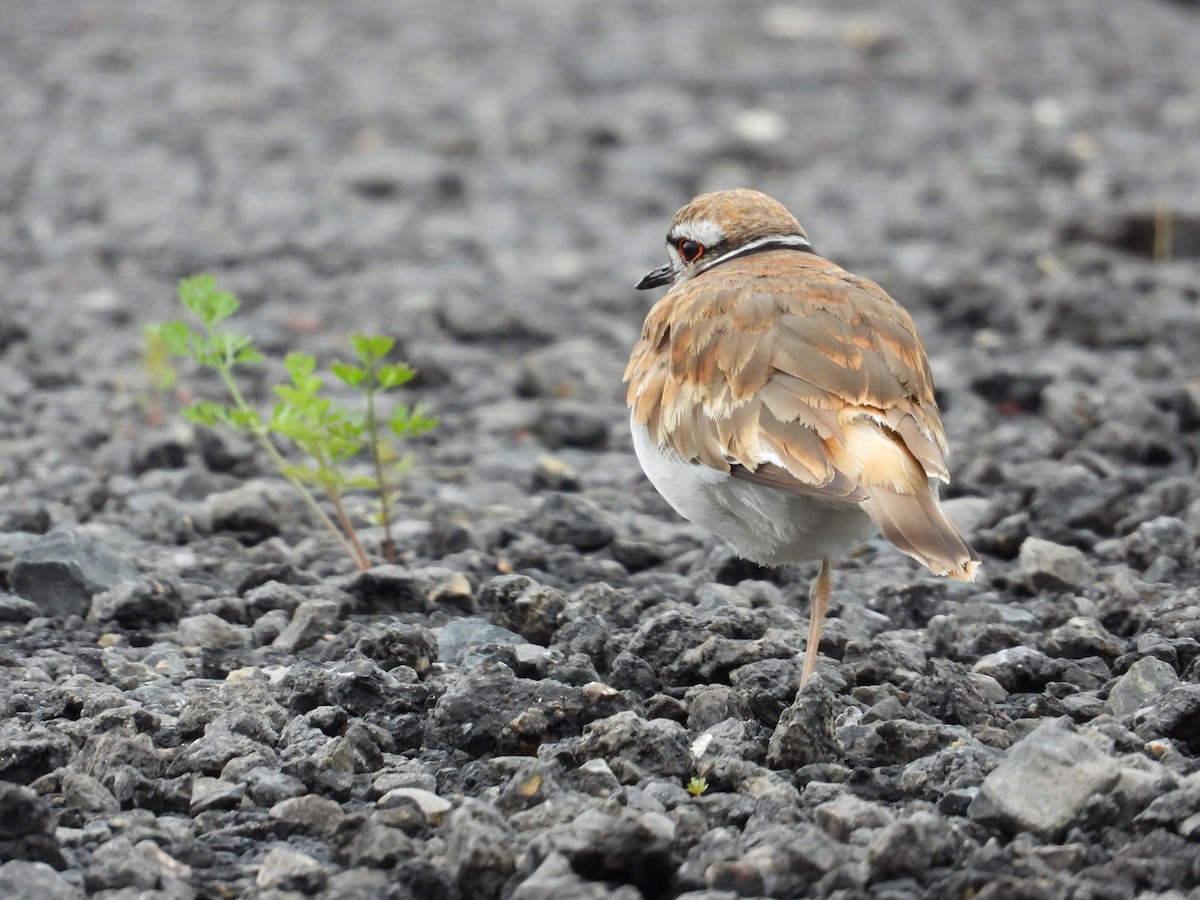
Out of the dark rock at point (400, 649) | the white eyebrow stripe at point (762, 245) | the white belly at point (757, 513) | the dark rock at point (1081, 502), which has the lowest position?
the dark rock at point (1081, 502)

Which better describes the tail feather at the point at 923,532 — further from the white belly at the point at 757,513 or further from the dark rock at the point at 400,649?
the dark rock at the point at 400,649

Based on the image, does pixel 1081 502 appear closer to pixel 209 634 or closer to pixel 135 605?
pixel 209 634

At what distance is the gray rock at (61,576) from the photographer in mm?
5016

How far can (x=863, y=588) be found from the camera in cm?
546

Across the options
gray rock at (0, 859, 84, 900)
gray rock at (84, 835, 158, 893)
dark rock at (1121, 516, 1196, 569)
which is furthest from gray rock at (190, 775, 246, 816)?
dark rock at (1121, 516, 1196, 569)

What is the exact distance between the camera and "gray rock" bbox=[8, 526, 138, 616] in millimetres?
5016

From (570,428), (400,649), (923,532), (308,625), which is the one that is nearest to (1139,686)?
(923,532)

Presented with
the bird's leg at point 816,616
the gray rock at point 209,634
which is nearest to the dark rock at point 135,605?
the gray rock at point 209,634

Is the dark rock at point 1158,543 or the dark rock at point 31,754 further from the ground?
the dark rock at point 31,754

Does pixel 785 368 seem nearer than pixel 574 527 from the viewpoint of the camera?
Yes

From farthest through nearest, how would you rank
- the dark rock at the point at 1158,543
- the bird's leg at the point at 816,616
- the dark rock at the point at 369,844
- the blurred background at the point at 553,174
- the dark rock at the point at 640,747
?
the blurred background at the point at 553,174 → the dark rock at the point at 1158,543 → the bird's leg at the point at 816,616 → the dark rock at the point at 640,747 → the dark rock at the point at 369,844

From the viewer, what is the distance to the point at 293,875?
10.9 ft

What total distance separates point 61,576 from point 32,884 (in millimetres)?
1926

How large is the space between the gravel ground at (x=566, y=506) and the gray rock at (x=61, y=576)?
0.02 metres
